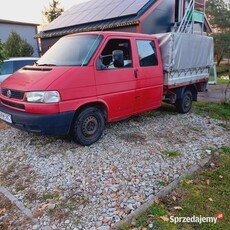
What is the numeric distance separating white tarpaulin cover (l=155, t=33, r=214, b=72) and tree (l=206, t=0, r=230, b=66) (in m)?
22.0

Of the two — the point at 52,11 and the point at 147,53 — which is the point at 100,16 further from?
the point at 52,11

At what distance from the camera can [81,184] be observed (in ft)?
10.7

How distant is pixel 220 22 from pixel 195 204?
96.8 feet

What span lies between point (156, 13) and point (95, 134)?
30.1ft

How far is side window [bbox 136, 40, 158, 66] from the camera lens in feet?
16.5

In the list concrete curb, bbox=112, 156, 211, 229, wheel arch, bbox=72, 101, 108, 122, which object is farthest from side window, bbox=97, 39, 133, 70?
concrete curb, bbox=112, 156, 211, 229

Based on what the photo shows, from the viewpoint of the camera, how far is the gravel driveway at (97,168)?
9.15 ft

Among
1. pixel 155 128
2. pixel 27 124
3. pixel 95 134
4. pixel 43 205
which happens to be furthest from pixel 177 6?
pixel 43 205

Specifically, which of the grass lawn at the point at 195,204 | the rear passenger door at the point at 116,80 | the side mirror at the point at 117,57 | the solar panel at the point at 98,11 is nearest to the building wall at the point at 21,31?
the solar panel at the point at 98,11

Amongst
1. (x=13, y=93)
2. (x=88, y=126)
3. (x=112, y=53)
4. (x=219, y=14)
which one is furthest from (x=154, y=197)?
(x=219, y=14)

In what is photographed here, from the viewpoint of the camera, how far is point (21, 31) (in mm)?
22922

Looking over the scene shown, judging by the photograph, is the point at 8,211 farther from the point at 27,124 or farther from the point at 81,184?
the point at 27,124

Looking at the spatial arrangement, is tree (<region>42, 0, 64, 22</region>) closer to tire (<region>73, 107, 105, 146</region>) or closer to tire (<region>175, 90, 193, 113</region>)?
tire (<region>175, 90, 193, 113</region>)

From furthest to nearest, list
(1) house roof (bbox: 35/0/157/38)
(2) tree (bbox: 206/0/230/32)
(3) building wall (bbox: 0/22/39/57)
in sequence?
1. (2) tree (bbox: 206/0/230/32)
2. (3) building wall (bbox: 0/22/39/57)
3. (1) house roof (bbox: 35/0/157/38)
